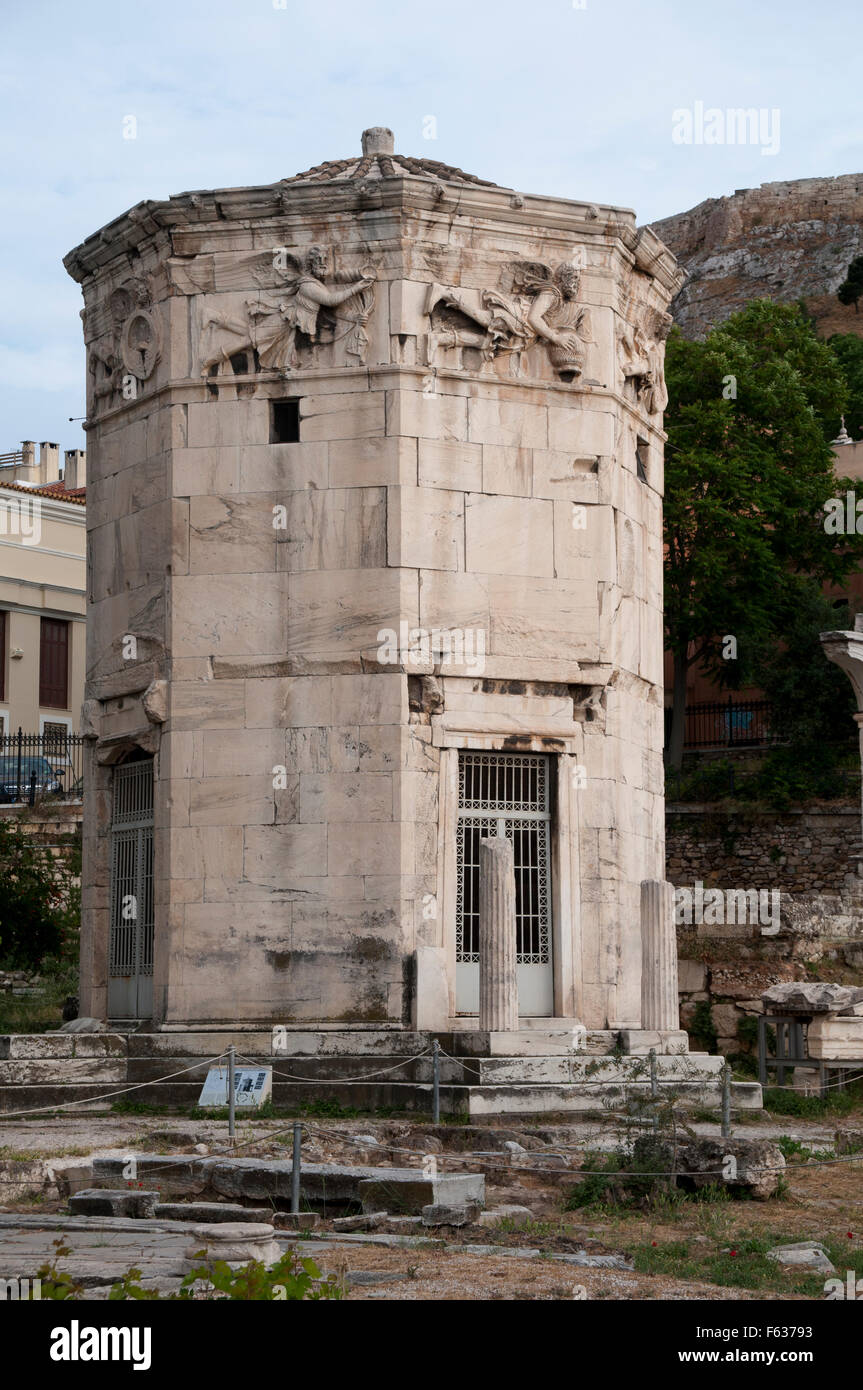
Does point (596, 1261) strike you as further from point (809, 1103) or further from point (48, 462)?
point (48, 462)

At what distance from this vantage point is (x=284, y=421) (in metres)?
18.6

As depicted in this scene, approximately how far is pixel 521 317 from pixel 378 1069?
7945 mm

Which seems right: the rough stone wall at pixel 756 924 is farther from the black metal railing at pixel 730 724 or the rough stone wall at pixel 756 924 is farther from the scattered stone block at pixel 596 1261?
the scattered stone block at pixel 596 1261

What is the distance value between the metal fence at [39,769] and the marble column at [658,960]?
19.1 metres

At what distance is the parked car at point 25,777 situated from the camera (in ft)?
120

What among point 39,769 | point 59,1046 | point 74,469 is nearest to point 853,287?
point 74,469

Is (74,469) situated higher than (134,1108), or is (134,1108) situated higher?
(74,469)

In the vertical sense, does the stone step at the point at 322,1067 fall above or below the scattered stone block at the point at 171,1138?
above

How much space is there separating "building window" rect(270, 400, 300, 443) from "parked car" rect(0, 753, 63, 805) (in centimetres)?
1897

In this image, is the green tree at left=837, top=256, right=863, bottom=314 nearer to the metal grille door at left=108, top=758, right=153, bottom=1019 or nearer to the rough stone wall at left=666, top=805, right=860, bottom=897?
the rough stone wall at left=666, top=805, right=860, bottom=897

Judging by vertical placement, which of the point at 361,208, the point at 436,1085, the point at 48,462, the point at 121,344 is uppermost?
the point at 48,462

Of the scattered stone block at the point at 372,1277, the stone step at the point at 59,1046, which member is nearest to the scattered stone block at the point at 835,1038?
the stone step at the point at 59,1046

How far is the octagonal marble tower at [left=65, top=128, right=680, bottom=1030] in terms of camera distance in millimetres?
17656
